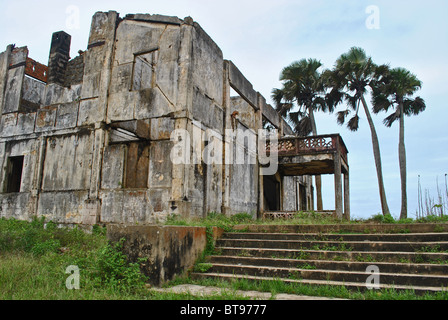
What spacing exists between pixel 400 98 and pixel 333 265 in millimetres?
17096

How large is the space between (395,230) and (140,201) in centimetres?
678

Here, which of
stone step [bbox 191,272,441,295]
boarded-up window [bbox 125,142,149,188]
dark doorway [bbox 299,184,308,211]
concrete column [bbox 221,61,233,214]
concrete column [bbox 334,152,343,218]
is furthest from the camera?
dark doorway [bbox 299,184,308,211]

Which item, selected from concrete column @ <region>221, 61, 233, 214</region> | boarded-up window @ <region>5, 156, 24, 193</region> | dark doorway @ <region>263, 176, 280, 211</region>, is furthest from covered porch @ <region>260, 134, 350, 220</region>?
boarded-up window @ <region>5, 156, 24, 193</region>

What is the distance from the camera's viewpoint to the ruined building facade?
1025 centimetres

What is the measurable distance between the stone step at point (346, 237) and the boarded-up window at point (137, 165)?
3898mm

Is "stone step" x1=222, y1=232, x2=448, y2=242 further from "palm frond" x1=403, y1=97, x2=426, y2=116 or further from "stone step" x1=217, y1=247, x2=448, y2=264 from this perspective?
"palm frond" x1=403, y1=97, x2=426, y2=116

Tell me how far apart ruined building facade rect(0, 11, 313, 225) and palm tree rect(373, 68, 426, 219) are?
1018cm

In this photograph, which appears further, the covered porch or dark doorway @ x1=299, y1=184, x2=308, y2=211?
dark doorway @ x1=299, y1=184, x2=308, y2=211

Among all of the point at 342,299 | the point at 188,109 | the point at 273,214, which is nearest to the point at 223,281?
the point at 342,299

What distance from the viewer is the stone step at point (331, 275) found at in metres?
4.89

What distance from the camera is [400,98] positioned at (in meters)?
19.6

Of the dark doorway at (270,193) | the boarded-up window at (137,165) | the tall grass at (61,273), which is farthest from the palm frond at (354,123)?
the tall grass at (61,273)

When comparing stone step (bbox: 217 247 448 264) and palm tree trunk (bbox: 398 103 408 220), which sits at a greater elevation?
palm tree trunk (bbox: 398 103 408 220)

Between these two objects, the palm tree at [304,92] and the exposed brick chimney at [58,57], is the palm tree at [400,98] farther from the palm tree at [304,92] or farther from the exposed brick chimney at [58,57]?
the exposed brick chimney at [58,57]
